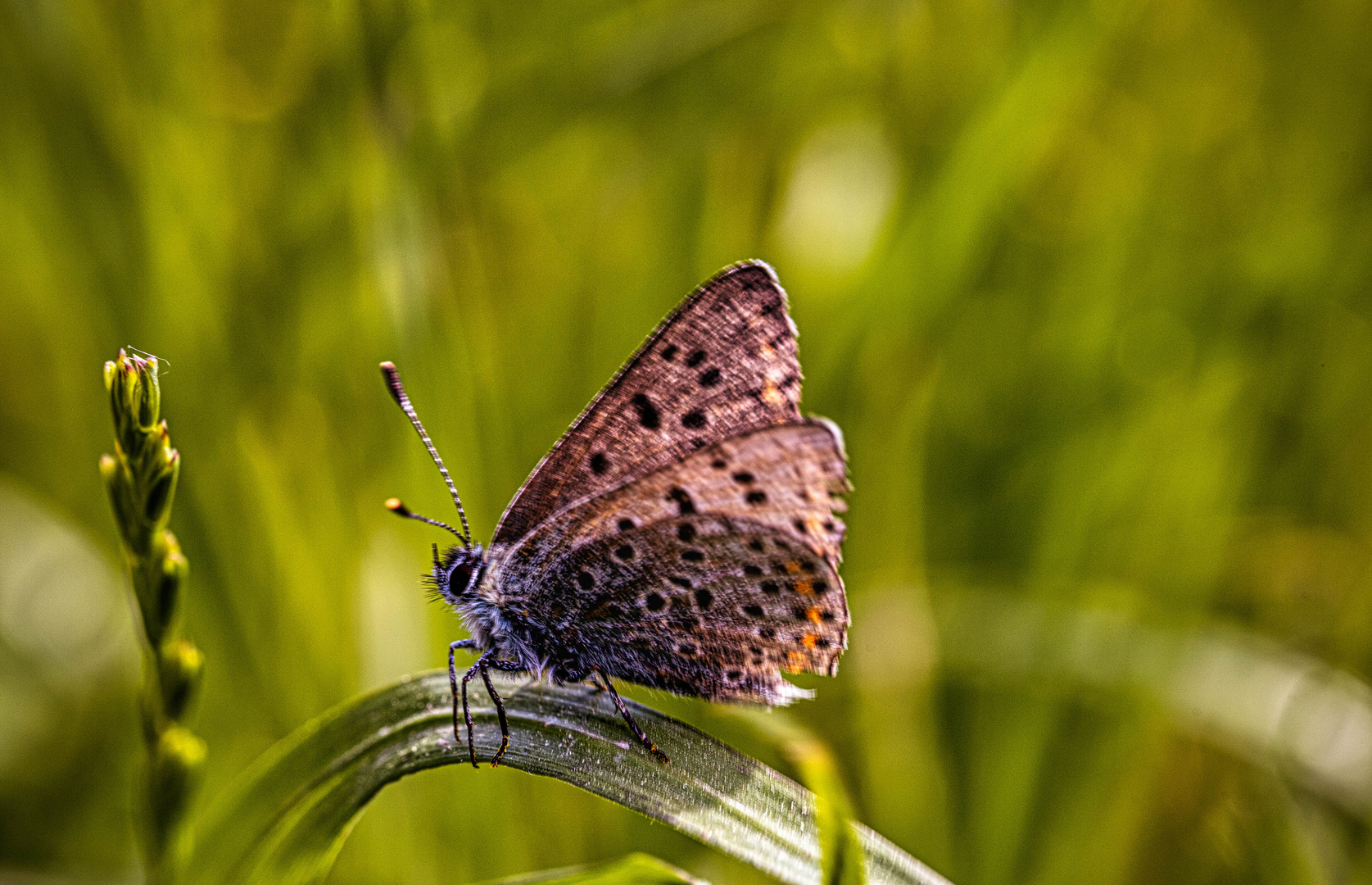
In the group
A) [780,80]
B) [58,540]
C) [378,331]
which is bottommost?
[58,540]

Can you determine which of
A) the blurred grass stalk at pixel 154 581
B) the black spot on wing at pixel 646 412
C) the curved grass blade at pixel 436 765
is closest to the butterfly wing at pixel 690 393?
the black spot on wing at pixel 646 412

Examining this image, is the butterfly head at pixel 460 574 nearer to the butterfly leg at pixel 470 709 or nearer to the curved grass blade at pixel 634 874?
the butterfly leg at pixel 470 709

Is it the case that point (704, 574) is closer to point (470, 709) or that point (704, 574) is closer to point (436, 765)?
point (470, 709)

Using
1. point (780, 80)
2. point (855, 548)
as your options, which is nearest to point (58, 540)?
point (855, 548)

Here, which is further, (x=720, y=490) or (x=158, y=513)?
(x=720, y=490)

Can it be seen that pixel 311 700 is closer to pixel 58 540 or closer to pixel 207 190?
pixel 58 540

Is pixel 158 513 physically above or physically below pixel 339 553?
above

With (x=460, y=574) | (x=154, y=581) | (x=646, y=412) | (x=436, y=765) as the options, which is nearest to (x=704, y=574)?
(x=646, y=412)
